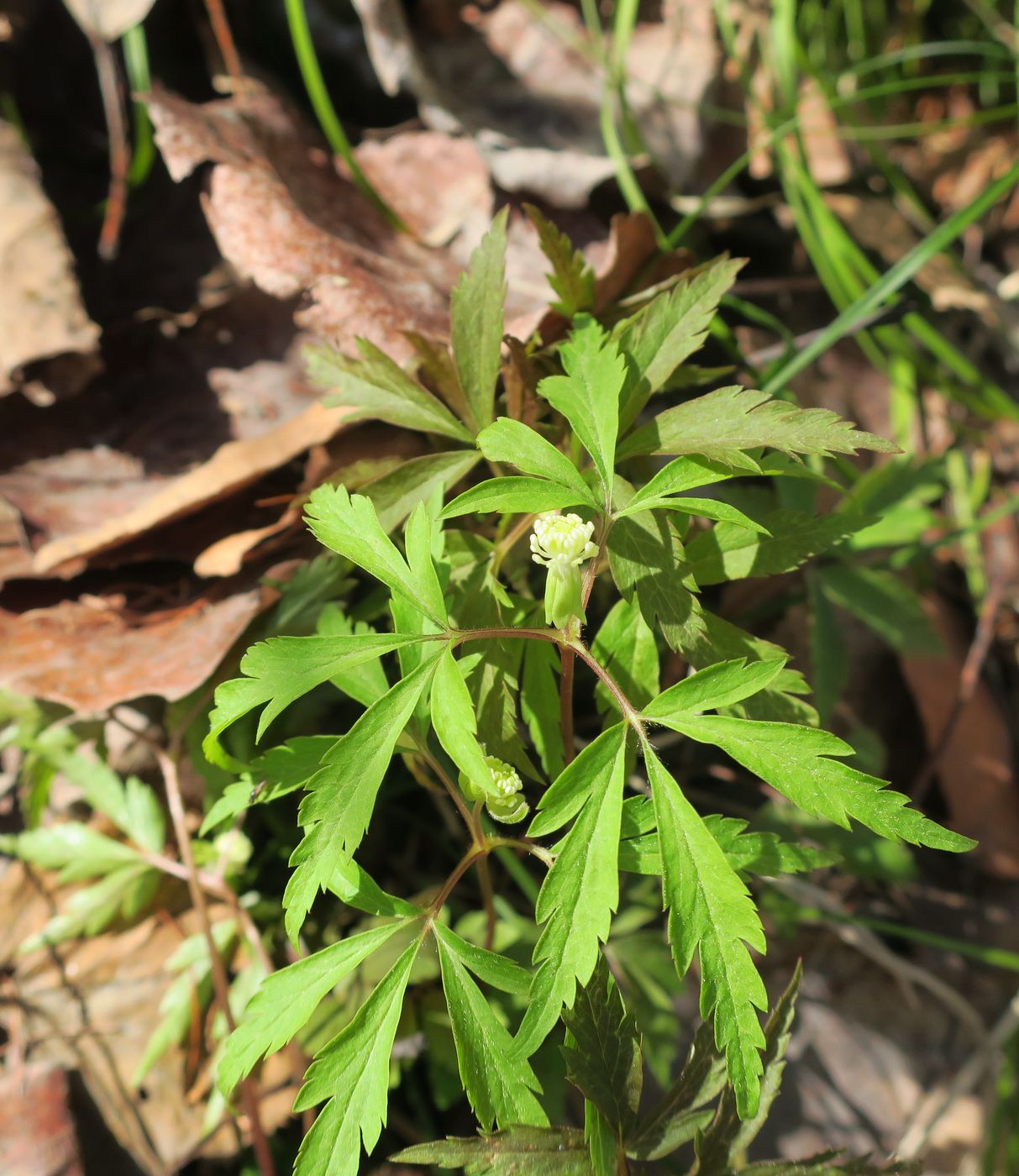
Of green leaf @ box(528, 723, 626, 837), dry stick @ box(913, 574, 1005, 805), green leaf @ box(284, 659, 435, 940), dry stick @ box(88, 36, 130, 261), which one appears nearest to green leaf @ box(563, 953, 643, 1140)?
green leaf @ box(528, 723, 626, 837)

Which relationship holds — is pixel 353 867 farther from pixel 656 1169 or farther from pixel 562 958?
pixel 656 1169

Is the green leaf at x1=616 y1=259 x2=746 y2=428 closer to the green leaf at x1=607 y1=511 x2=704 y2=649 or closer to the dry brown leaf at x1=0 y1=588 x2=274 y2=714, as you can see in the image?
the green leaf at x1=607 y1=511 x2=704 y2=649

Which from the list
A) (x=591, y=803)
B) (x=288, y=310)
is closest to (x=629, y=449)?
(x=591, y=803)

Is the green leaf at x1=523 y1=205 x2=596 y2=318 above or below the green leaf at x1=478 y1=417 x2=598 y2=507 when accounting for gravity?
above

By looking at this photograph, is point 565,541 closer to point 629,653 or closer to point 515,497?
point 515,497

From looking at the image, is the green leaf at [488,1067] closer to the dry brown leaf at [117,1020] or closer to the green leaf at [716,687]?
the green leaf at [716,687]

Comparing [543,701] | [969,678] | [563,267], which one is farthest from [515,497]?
[969,678]

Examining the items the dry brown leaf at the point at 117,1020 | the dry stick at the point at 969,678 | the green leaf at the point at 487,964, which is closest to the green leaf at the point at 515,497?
the green leaf at the point at 487,964
